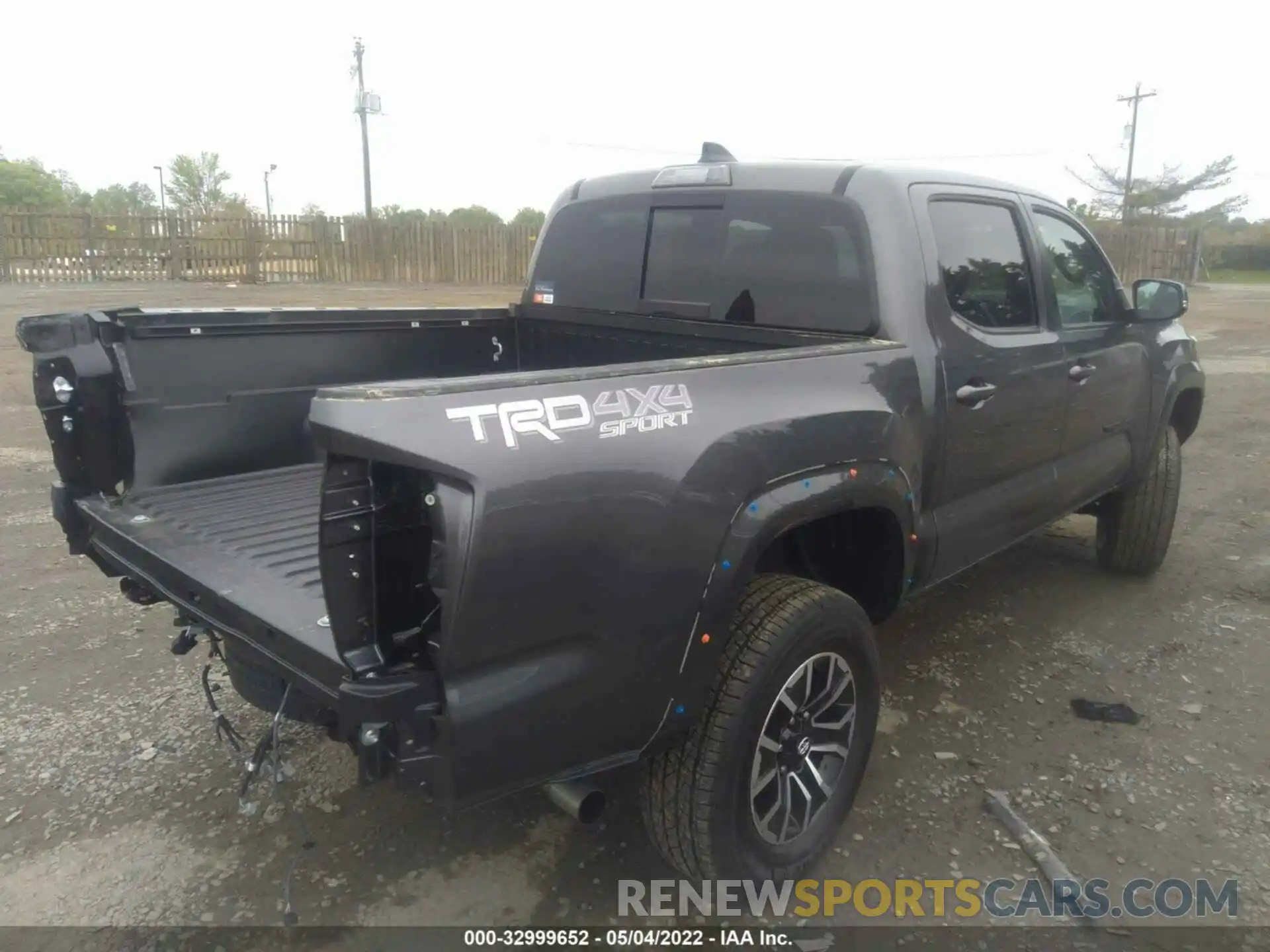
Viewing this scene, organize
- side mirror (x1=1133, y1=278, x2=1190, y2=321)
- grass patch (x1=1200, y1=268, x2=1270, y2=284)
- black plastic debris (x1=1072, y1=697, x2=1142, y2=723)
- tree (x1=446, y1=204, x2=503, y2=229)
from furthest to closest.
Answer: tree (x1=446, y1=204, x2=503, y2=229) → grass patch (x1=1200, y1=268, x2=1270, y2=284) → side mirror (x1=1133, y1=278, x2=1190, y2=321) → black plastic debris (x1=1072, y1=697, x2=1142, y2=723)

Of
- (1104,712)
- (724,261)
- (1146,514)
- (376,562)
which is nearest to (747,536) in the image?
(376,562)

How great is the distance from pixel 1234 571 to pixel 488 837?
4399mm

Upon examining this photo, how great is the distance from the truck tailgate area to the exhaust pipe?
1.85 ft

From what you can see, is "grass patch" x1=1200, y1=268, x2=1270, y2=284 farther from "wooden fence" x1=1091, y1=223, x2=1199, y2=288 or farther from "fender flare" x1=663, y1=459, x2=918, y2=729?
"fender flare" x1=663, y1=459, x2=918, y2=729

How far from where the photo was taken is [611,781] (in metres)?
3.12

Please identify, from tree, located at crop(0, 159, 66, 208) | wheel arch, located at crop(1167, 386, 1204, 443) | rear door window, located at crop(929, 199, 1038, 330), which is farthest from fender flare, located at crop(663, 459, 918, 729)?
tree, located at crop(0, 159, 66, 208)

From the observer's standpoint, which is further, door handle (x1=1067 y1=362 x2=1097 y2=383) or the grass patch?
the grass patch

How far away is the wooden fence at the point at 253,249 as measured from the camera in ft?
73.3

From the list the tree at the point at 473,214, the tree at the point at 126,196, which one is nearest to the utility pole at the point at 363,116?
the tree at the point at 473,214

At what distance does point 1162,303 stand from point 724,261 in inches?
87.5

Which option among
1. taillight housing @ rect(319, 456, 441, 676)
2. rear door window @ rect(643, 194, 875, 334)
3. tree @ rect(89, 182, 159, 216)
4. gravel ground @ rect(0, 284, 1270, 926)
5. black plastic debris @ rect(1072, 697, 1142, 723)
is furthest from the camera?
tree @ rect(89, 182, 159, 216)

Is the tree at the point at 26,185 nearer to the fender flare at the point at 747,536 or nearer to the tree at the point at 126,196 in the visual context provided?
the tree at the point at 126,196

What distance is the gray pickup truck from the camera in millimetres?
1849

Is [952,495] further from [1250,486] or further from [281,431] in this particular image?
[1250,486]
